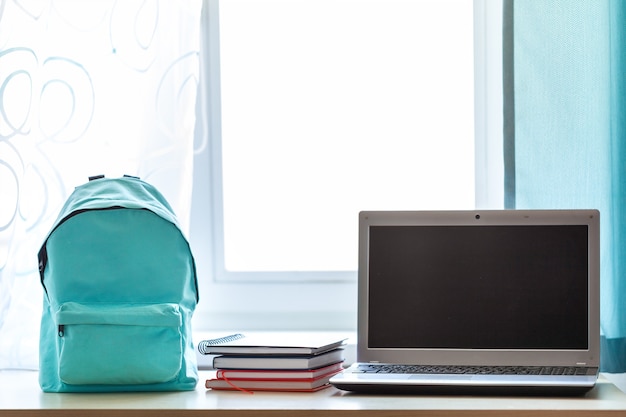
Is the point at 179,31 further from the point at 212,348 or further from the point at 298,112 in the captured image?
the point at 212,348

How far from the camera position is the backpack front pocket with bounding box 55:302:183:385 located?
1.44 m

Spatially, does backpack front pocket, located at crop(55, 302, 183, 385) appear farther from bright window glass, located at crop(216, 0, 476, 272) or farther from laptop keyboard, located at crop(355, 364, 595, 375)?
bright window glass, located at crop(216, 0, 476, 272)

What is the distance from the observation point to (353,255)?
190cm

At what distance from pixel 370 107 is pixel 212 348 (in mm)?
672

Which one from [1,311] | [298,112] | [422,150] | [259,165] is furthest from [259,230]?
[1,311]

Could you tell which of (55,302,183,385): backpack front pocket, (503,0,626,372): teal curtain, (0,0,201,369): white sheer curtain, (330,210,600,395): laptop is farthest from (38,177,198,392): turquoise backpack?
(503,0,626,372): teal curtain

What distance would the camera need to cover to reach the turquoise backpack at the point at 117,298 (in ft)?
4.76

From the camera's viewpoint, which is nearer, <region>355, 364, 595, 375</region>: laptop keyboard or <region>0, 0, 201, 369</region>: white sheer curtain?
<region>355, 364, 595, 375</region>: laptop keyboard

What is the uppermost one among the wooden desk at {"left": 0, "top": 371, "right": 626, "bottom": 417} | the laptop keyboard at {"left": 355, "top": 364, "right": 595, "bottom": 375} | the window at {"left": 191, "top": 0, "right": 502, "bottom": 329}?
the window at {"left": 191, "top": 0, "right": 502, "bottom": 329}

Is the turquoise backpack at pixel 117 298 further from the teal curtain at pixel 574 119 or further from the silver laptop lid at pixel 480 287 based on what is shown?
the teal curtain at pixel 574 119

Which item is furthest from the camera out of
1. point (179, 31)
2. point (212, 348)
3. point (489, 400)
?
point (179, 31)

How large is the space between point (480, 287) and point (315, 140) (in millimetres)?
558

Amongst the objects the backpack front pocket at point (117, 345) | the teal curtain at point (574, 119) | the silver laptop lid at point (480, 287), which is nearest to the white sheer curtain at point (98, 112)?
the backpack front pocket at point (117, 345)

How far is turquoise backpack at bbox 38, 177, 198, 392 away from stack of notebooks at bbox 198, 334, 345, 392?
56 millimetres
